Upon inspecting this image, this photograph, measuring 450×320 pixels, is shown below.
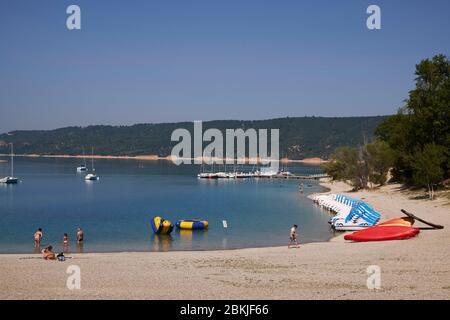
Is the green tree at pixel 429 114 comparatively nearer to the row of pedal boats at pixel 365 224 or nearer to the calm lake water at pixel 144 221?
the row of pedal boats at pixel 365 224

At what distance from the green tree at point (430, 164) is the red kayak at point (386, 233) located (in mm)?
21461

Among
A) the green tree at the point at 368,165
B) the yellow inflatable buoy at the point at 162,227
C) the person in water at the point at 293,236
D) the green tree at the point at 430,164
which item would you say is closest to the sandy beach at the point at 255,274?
the person in water at the point at 293,236

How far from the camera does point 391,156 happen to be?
69625 mm

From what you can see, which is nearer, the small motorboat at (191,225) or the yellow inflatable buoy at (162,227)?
the yellow inflatable buoy at (162,227)

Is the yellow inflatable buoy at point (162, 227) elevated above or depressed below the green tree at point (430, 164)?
below

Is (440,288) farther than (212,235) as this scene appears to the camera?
No

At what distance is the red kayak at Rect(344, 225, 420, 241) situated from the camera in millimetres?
31281

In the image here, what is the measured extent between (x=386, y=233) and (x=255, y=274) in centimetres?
1257

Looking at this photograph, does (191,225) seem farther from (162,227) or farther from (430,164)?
(430,164)

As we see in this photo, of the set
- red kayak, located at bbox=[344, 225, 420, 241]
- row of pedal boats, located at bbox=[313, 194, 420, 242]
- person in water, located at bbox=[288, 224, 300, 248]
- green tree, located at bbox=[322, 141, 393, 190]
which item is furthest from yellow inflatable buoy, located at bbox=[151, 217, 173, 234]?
green tree, located at bbox=[322, 141, 393, 190]

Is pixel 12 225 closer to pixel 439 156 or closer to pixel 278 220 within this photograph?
pixel 278 220

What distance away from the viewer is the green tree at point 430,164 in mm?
52312

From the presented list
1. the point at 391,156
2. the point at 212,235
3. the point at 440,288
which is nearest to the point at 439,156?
the point at 391,156
